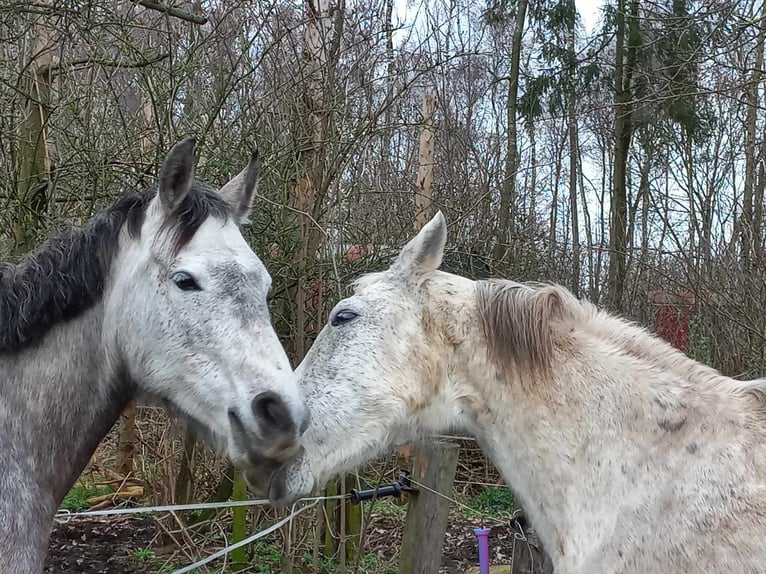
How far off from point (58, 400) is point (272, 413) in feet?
2.56

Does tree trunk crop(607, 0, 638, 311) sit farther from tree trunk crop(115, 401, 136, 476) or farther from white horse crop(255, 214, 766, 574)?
white horse crop(255, 214, 766, 574)

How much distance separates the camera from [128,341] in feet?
7.31

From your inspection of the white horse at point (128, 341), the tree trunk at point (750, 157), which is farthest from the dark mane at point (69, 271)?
the tree trunk at point (750, 157)

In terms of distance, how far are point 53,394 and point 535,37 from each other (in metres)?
13.0

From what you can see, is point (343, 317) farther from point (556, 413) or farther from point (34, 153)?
point (34, 153)

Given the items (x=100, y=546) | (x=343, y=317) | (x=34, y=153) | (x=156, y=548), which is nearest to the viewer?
(x=343, y=317)

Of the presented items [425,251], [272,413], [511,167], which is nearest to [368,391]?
[272,413]

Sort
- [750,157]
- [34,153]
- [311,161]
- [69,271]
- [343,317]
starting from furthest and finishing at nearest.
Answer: [750,157], [311,161], [34,153], [343,317], [69,271]

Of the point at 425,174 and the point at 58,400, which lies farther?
the point at 425,174

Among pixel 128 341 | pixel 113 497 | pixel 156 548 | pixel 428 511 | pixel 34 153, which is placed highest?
pixel 34 153

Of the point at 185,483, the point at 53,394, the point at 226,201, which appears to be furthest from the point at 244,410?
the point at 185,483

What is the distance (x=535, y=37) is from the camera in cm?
1327

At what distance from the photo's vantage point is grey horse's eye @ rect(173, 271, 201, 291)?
7.25 ft

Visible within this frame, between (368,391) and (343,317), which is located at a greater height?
(343,317)
